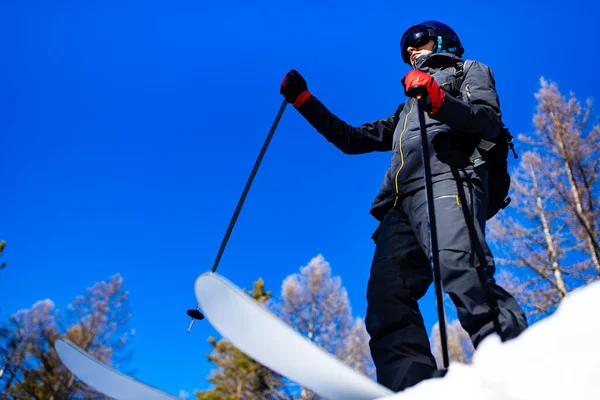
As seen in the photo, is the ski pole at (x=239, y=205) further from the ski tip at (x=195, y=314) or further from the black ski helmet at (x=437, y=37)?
the black ski helmet at (x=437, y=37)

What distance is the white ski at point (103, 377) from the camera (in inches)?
53.1

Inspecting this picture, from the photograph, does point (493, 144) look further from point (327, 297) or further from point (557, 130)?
point (327, 297)

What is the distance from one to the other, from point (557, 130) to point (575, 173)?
138 cm

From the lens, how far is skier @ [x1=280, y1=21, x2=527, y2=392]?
4.76 ft

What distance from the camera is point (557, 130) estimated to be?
33.4ft

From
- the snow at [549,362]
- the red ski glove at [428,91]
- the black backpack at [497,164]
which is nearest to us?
the snow at [549,362]

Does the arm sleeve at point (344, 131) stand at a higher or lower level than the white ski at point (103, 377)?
higher

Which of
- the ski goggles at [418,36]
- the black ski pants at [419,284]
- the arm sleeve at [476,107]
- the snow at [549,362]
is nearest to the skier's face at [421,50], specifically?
the ski goggles at [418,36]

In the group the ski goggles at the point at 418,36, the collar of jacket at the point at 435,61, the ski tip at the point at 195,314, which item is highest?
the ski goggles at the point at 418,36

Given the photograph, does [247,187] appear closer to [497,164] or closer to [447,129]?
[447,129]

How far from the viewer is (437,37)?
2508mm

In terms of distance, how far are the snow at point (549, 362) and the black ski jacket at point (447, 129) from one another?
1169 mm

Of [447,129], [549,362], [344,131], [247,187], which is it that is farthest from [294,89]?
[549,362]

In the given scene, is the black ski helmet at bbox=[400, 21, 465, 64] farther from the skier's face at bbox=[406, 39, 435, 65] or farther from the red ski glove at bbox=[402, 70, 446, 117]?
the red ski glove at bbox=[402, 70, 446, 117]
